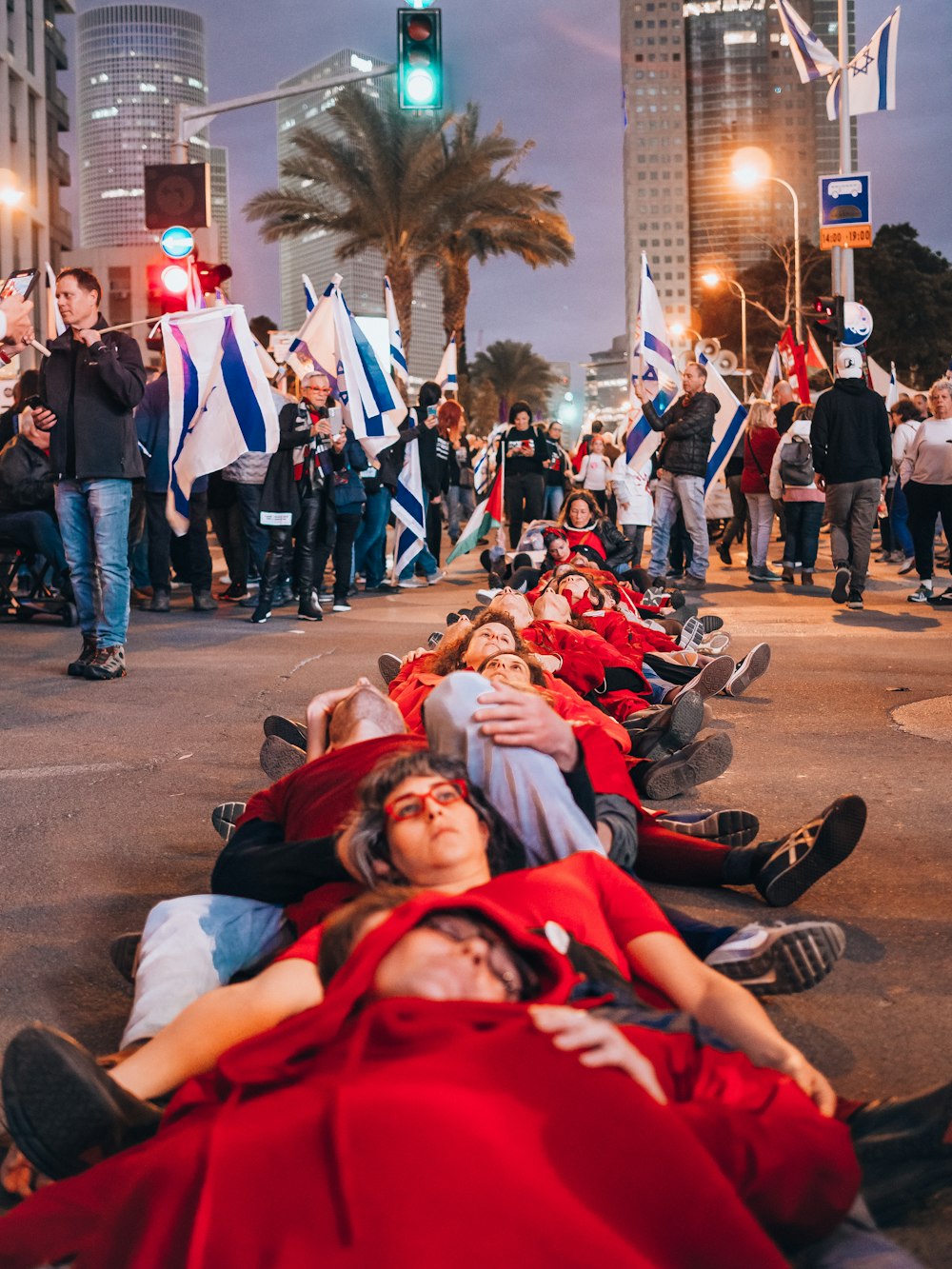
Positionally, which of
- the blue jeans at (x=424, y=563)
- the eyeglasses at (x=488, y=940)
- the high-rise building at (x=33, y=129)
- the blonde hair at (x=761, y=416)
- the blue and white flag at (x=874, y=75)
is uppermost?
the high-rise building at (x=33, y=129)

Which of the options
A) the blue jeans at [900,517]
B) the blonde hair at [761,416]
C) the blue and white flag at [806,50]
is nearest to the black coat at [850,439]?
the blonde hair at [761,416]

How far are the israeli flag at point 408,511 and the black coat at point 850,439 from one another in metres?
Result: 4.45

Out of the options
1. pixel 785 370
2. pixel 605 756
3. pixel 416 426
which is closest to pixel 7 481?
pixel 416 426

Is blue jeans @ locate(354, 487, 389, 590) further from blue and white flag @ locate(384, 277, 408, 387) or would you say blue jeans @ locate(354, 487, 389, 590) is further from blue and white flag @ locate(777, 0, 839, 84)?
blue and white flag @ locate(777, 0, 839, 84)

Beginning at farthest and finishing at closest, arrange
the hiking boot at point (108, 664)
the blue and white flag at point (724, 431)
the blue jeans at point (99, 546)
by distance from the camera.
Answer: the blue and white flag at point (724, 431)
the hiking boot at point (108, 664)
the blue jeans at point (99, 546)

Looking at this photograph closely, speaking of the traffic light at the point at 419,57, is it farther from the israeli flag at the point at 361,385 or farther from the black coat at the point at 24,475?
the black coat at the point at 24,475

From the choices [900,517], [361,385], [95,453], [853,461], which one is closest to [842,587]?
[853,461]

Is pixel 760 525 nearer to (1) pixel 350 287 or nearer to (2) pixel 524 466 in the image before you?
(2) pixel 524 466

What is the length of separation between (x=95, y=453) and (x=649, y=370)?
30.1 feet

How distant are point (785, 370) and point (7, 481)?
1471cm

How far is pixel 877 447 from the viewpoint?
12.5 meters

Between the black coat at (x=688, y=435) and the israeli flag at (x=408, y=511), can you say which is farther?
the israeli flag at (x=408, y=511)

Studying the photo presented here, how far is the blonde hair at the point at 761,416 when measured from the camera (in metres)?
16.2

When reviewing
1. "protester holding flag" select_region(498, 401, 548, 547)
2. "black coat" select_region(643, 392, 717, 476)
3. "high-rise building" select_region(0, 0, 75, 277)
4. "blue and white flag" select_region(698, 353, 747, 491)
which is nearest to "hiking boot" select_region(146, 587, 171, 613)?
"black coat" select_region(643, 392, 717, 476)
